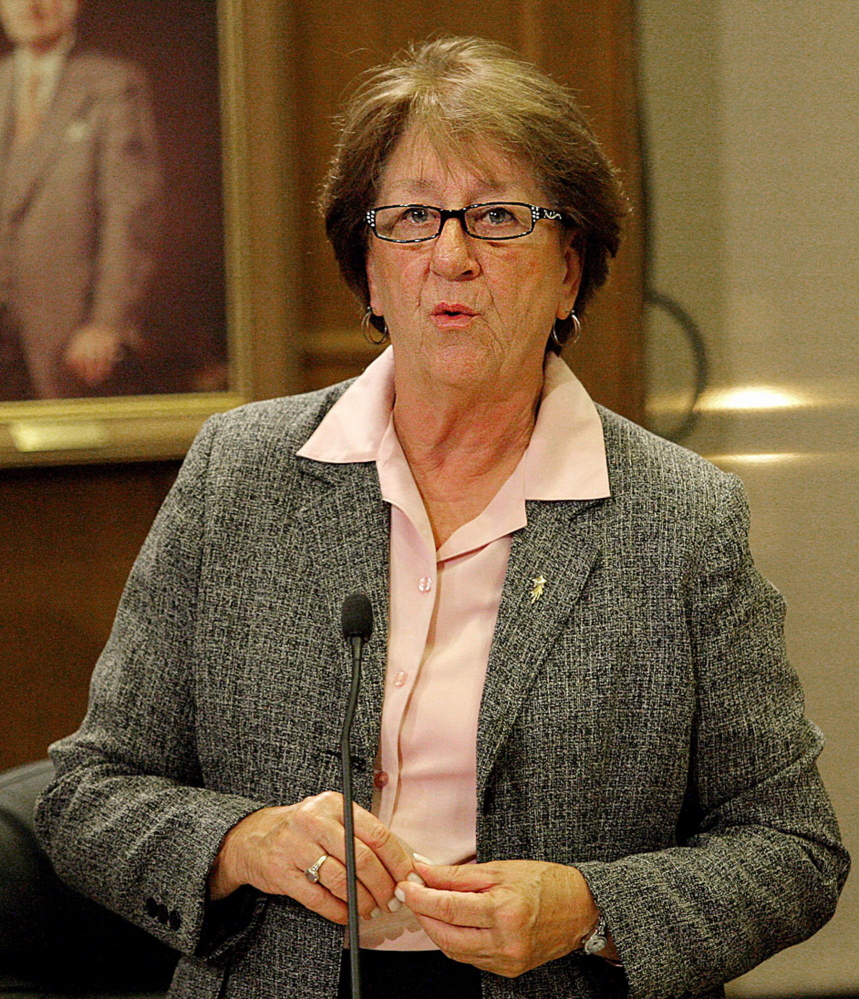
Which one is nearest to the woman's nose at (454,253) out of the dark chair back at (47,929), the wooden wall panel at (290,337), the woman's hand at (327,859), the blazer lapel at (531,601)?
the blazer lapel at (531,601)

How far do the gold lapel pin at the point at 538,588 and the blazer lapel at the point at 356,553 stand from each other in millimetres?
176

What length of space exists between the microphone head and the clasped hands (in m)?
0.25

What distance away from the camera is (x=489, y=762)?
1.39 metres

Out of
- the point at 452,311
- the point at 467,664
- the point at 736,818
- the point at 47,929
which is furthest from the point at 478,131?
the point at 47,929

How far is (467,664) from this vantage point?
4.82 feet

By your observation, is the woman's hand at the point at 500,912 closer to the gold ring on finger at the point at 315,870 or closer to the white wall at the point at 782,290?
the gold ring on finger at the point at 315,870

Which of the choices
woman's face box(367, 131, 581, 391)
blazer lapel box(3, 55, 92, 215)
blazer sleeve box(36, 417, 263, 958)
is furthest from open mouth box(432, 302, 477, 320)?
blazer lapel box(3, 55, 92, 215)

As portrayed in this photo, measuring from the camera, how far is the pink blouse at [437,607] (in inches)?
56.9

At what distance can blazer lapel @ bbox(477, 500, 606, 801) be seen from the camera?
4.62 feet

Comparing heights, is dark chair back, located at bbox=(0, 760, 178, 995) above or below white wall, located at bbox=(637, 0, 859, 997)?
below

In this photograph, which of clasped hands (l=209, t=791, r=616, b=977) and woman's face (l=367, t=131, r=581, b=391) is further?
woman's face (l=367, t=131, r=581, b=391)

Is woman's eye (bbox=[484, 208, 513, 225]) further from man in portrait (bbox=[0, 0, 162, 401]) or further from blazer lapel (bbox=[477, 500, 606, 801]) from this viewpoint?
man in portrait (bbox=[0, 0, 162, 401])

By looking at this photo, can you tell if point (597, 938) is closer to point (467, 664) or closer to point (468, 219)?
point (467, 664)

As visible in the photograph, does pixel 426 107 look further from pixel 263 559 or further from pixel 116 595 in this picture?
pixel 116 595
